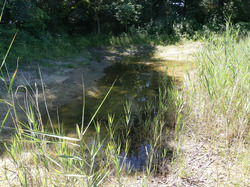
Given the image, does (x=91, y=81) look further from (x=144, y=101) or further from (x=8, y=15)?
(x=8, y=15)

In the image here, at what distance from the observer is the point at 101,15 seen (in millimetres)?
14938

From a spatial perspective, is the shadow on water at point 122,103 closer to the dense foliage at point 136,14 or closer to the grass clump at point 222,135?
the grass clump at point 222,135

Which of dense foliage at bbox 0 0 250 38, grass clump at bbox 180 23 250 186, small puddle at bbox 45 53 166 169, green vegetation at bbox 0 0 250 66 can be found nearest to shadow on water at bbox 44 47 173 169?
small puddle at bbox 45 53 166 169

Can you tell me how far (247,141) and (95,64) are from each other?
682 centimetres

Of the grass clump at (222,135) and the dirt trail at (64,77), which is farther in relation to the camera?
the dirt trail at (64,77)

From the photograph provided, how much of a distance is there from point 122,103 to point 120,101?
0.14m

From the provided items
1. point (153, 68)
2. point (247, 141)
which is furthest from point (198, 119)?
point (153, 68)

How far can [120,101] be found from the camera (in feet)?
15.1

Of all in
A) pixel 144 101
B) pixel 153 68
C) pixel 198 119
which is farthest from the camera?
pixel 153 68

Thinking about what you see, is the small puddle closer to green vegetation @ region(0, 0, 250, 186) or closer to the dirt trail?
green vegetation @ region(0, 0, 250, 186)

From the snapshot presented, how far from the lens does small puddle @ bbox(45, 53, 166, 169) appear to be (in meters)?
2.85

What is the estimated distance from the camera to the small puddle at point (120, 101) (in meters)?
2.85

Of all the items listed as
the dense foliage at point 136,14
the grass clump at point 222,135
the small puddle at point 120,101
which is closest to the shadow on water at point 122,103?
the small puddle at point 120,101

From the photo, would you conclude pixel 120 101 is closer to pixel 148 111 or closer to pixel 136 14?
pixel 148 111
